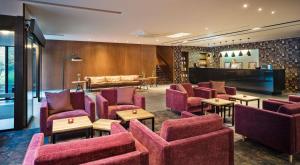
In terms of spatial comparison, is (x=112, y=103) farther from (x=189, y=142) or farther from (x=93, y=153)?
(x=93, y=153)

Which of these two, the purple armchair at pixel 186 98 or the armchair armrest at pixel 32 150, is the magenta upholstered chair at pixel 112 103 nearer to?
the purple armchair at pixel 186 98

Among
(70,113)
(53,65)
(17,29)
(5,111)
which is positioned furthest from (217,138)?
(53,65)

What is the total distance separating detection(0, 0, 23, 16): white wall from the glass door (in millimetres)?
792

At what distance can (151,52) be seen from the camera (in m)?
14.2

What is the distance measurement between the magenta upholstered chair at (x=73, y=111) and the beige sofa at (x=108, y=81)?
6004 mm

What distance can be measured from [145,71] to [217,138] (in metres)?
11.8

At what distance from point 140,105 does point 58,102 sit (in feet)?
6.22

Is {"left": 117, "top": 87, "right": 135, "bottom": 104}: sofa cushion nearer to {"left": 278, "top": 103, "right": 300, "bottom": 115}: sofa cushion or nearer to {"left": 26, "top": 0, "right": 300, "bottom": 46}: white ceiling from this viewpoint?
{"left": 26, "top": 0, "right": 300, "bottom": 46}: white ceiling

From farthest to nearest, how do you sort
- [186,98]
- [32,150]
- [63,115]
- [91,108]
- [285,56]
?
1. [285,56]
2. [186,98]
3. [91,108]
4. [63,115]
5. [32,150]

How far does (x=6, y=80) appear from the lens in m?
5.41

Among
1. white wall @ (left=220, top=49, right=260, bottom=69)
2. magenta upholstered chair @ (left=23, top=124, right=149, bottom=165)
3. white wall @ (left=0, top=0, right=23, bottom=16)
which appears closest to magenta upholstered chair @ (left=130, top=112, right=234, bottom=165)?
magenta upholstered chair @ (left=23, top=124, right=149, bottom=165)

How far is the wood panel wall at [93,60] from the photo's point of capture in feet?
36.8

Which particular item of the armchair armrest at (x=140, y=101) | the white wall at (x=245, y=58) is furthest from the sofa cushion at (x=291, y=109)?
the white wall at (x=245, y=58)

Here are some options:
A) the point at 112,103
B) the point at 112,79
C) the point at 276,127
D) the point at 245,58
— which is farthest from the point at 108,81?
the point at 276,127
